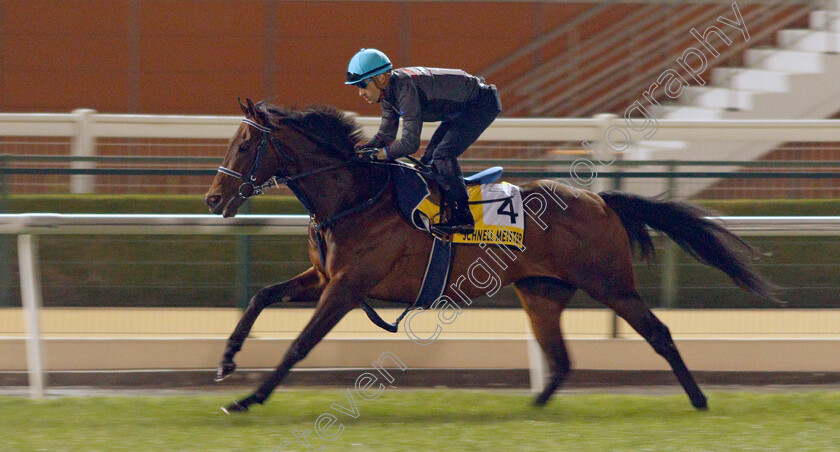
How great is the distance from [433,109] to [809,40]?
281 inches

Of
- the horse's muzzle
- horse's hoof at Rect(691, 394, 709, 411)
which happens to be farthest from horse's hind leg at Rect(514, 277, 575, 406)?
the horse's muzzle

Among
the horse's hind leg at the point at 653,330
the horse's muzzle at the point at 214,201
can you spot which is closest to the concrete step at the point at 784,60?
the horse's hind leg at the point at 653,330

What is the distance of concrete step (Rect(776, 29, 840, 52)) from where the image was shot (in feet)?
34.6

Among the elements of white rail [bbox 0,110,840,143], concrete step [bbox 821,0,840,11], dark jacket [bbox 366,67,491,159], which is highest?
concrete step [bbox 821,0,840,11]

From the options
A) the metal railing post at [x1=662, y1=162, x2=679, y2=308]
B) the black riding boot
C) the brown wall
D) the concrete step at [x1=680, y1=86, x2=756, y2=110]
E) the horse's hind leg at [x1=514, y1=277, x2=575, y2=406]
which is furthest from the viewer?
the brown wall

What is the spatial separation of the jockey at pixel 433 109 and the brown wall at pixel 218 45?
7271 mm

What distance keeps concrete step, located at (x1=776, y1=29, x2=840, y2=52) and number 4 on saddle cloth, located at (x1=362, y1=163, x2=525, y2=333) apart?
6705 millimetres

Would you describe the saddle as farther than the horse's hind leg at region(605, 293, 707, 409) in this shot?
No

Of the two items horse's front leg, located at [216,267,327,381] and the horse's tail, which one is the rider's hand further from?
the horse's tail

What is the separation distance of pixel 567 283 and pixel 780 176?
258 centimetres

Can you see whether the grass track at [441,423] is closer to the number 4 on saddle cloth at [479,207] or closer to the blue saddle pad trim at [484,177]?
the number 4 on saddle cloth at [479,207]

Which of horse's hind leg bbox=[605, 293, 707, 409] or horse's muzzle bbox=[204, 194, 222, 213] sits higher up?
horse's muzzle bbox=[204, 194, 222, 213]

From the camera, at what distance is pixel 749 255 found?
5.51m

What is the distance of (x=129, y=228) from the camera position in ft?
17.8
